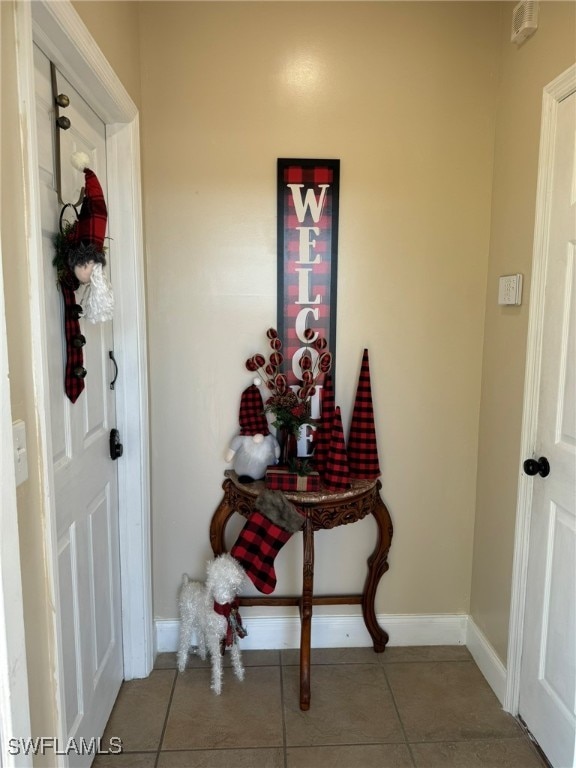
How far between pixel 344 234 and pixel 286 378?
2.04 ft

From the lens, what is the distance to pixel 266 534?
1.87 m

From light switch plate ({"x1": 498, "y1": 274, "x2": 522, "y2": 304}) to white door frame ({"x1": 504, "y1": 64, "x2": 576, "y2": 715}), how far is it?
9cm

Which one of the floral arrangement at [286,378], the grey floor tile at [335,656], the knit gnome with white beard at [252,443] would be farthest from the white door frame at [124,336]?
→ the grey floor tile at [335,656]

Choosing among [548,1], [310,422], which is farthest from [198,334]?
[548,1]

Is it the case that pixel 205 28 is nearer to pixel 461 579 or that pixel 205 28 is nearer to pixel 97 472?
pixel 97 472

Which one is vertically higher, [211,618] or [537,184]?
[537,184]

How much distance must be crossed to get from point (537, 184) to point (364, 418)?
3.33ft

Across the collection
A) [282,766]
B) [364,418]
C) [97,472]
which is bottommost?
[282,766]

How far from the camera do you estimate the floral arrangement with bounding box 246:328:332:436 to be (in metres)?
1.96

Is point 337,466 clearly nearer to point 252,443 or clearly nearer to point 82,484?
point 252,443

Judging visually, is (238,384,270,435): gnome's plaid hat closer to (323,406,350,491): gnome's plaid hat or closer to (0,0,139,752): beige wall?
(323,406,350,491): gnome's plaid hat

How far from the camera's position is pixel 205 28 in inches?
76.7

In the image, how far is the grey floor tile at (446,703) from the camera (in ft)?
5.98

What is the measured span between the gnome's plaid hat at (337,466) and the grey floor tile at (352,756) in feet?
2.81
